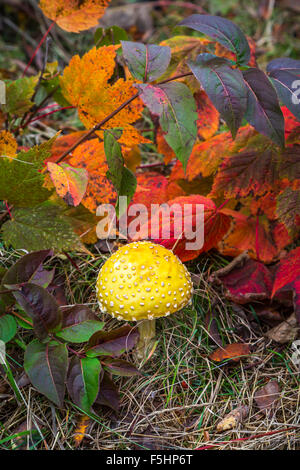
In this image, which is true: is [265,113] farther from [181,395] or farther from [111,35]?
[181,395]

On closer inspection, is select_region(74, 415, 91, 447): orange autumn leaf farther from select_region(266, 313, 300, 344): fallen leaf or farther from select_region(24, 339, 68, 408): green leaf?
select_region(266, 313, 300, 344): fallen leaf

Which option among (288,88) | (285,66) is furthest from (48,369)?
(285,66)

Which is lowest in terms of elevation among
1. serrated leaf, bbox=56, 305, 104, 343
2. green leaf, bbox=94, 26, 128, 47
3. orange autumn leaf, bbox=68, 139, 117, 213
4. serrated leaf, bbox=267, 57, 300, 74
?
serrated leaf, bbox=56, 305, 104, 343

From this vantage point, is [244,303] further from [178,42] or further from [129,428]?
[178,42]

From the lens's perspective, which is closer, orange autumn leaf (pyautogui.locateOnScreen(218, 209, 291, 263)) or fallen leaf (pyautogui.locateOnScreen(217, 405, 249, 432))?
fallen leaf (pyautogui.locateOnScreen(217, 405, 249, 432))


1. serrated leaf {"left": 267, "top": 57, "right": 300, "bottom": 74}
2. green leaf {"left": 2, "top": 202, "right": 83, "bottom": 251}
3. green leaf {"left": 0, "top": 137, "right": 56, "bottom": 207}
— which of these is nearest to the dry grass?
green leaf {"left": 2, "top": 202, "right": 83, "bottom": 251}
